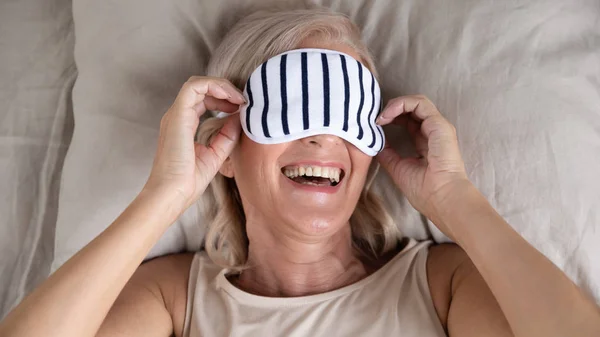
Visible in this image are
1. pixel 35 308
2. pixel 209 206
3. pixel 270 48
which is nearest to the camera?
pixel 35 308

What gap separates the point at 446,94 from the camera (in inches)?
52.8

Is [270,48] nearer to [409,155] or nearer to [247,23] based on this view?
[247,23]

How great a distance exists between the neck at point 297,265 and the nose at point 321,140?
23 centimetres

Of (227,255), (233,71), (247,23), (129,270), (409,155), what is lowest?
(227,255)

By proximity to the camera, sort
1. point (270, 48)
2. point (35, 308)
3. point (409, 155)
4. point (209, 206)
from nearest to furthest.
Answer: point (35, 308)
point (270, 48)
point (409, 155)
point (209, 206)

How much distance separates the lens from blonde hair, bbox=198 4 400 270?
1275 mm

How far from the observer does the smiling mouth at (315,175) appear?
1.24 metres

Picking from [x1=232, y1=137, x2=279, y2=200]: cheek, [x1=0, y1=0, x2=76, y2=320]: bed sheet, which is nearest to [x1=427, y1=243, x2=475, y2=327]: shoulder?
[x1=232, y1=137, x2=279, y2=200]: cheek

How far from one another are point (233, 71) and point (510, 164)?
0.65m

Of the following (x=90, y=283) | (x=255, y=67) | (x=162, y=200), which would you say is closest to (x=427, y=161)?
(x=255, y=67)

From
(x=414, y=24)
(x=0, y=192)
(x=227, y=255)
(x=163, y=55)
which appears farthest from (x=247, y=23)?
(x=0, y=192)

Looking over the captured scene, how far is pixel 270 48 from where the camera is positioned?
4.17 feet

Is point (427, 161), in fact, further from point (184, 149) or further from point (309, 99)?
point (184, 149)

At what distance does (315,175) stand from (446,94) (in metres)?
0.37
